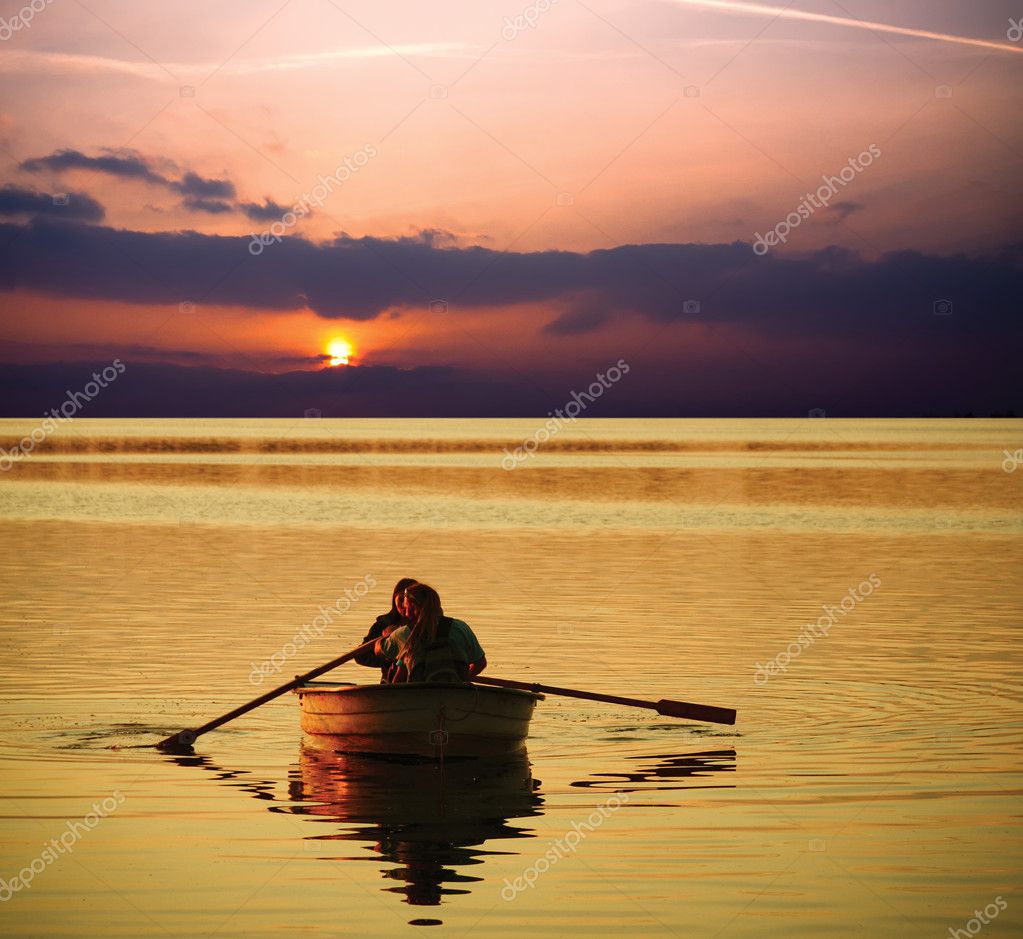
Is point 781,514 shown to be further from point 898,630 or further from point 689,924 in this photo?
point 689,924

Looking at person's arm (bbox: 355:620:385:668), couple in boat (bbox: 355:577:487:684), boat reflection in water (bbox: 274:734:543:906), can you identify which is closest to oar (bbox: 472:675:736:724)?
couple in boat (bbox: 355:577:487:684)

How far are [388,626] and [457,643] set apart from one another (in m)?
0.98

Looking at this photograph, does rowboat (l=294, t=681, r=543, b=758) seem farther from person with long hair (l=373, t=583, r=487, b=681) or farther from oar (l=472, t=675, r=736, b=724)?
oar (l=472, t=675, r=736, b=724)

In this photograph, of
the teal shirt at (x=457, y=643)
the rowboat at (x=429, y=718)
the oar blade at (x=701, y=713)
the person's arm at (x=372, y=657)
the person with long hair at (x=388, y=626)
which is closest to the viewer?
the rowboat at (x=429, y=718)

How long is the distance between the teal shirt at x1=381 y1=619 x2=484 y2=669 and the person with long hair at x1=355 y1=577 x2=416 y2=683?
0.16 metres

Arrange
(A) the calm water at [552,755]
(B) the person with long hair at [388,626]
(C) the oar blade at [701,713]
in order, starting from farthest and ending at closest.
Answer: (C) the oar blade at [701,713]
(B) the person with long hair at [388,626]
(A) the calm water at [552,755]

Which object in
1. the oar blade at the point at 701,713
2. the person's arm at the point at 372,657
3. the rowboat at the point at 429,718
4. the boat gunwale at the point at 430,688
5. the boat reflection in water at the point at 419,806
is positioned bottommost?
the boat reflection in water at the point at 419,806

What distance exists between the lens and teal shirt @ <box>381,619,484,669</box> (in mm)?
16234

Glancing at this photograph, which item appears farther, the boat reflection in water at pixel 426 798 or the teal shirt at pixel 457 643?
the teal shirt at pixel 457 643

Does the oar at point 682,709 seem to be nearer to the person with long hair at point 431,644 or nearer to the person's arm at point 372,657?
the person with long hair at point 431,644

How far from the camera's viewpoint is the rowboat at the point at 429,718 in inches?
623

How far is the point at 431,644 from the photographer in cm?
1617

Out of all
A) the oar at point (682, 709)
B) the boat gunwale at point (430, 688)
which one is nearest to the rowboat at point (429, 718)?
the boat gunwale at point (430, 688)

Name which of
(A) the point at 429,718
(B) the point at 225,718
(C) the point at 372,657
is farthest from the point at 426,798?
(B) the point at 225,718
